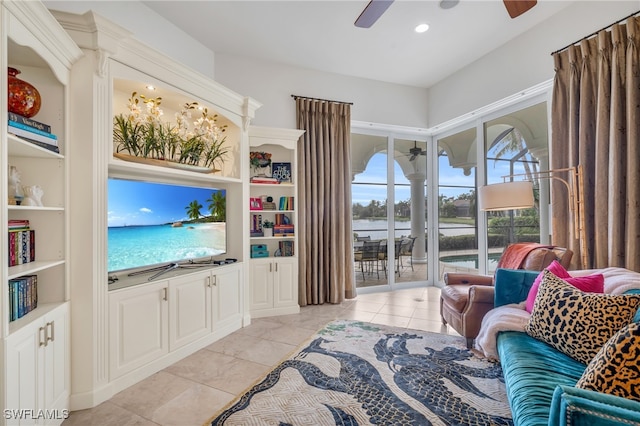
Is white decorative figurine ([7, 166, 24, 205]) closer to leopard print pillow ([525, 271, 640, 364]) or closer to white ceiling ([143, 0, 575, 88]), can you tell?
white ceiling ([143, 0, 575, 88])

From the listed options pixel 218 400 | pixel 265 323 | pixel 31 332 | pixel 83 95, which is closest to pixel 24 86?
pixel 83 95

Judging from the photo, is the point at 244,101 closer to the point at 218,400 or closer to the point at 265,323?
the point at 265,323

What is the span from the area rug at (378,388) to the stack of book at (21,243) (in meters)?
1.47

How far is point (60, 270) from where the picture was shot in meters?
1.89

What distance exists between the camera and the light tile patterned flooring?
1.86m

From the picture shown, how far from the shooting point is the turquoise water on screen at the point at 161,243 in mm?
2299

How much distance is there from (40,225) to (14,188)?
28 cm

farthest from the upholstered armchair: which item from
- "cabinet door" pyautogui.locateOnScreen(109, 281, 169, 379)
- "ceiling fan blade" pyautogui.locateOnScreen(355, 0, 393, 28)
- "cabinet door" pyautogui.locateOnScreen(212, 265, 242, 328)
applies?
"cabinet door" pyautogui.locateOnScreen(109, 281, 169, 379)

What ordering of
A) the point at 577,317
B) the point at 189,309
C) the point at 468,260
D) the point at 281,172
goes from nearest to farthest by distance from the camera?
the point at 577,317
the point at 189,309
the point at 281,172
the point at 468,260

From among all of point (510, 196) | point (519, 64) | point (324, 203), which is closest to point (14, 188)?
point (324, 203)

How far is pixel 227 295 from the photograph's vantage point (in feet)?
10.2

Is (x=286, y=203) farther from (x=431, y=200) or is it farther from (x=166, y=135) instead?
(x=431, y=200)

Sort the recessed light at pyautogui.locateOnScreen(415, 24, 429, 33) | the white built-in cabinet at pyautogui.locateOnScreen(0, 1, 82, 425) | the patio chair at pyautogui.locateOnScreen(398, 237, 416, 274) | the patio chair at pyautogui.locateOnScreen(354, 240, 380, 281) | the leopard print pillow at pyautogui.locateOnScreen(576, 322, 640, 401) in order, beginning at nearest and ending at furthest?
the leopard print pillow at pyautogui.locateOnScreen(576, 322, 640, 401) < the white built-in cabinet at pyautogui.locateOnScreen(0, 1, 82, 425) < the recessed light at pyautogui.locateOnScreen(415, 24, 429, 33) < the patio chair at pyautogui.locateOnScreen(354, 240, 380, 281) < the patio chair at pyautogui.locateOnScreen(398, 237, 416, 274)

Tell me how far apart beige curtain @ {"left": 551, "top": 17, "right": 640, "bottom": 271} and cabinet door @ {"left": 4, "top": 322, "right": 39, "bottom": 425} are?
3.86m
